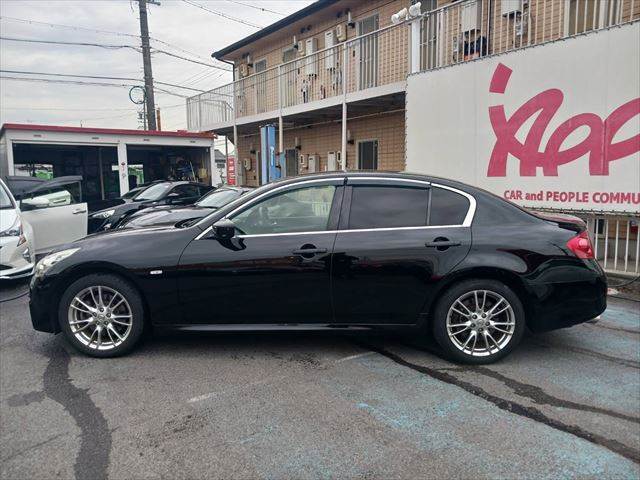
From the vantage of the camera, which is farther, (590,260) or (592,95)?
(592,95)

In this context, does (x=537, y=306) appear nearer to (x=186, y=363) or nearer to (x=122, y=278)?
(x=186, y=363)

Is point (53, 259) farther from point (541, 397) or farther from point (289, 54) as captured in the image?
point (289, 54)

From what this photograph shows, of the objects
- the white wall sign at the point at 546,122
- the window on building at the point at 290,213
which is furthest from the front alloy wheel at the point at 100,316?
the white wall sign at the point at 546,122

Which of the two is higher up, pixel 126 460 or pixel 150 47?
pixel 150 47

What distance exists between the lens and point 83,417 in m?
3.25

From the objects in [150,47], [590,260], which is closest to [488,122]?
[590,260]

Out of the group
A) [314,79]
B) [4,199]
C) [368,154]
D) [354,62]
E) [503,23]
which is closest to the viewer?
[4,199]

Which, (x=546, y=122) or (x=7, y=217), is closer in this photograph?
(x=7, y=217)

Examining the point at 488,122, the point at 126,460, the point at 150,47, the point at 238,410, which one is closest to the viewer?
the point at 126,460

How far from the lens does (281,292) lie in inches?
161

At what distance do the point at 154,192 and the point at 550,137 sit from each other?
8933mm

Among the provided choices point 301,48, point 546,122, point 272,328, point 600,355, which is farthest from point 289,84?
point 600,355

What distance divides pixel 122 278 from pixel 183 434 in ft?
5.41

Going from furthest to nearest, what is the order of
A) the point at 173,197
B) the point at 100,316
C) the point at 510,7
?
the point at 173,197, the point at 510,7, the point at 100,316
